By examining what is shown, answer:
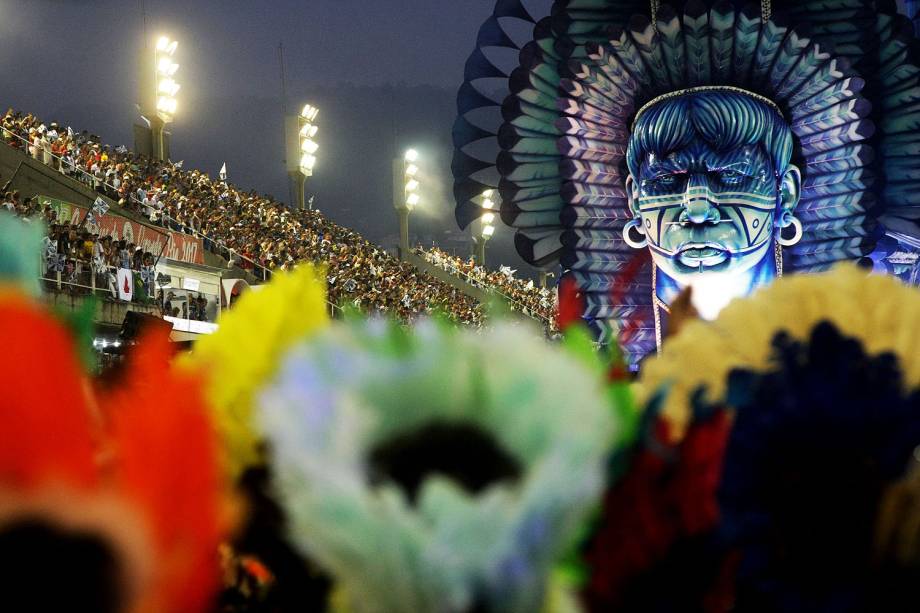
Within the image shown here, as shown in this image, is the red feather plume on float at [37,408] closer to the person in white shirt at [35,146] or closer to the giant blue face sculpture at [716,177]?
the giant blue face sculpture at [716,177]

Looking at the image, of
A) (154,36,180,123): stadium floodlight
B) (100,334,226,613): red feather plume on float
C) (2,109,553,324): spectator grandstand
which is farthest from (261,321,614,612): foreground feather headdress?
(154,36,180,123): stadium floodlight

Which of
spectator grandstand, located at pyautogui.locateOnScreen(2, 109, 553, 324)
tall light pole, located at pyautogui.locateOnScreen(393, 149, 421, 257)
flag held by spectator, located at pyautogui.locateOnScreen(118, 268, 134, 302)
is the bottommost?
flag held by spectator, located at pyautogui.locateOnScreen(118, 268, 134, 302)

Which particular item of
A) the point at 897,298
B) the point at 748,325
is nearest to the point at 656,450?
the point at 748,325

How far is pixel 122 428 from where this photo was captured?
1.75 feet

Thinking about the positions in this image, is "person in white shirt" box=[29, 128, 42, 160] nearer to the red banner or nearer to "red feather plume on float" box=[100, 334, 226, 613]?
the red banner

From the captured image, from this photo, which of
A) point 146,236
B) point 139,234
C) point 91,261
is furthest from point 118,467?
point 146,236

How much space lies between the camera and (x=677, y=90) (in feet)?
14.6

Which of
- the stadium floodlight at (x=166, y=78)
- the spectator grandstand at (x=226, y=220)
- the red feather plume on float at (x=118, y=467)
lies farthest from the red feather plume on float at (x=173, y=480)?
the stadium floodlight at (x=166, y=78)

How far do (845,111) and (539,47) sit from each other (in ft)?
4.81

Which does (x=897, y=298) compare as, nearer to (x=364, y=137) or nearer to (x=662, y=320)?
(x=662, y=320)

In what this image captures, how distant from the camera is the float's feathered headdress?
426cm

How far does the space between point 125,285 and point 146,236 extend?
9.65 ft

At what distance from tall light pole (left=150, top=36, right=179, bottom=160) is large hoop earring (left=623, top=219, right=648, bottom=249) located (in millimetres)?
24288

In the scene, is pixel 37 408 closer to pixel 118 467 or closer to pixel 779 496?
pixel 118 467
